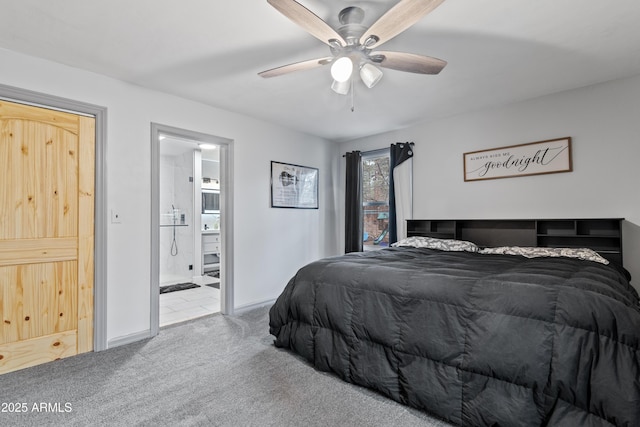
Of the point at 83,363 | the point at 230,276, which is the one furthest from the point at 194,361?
the point at 230,276

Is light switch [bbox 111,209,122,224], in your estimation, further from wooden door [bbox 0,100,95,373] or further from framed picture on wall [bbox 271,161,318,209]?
framed picture on wall [bbox 271,161,318,209]

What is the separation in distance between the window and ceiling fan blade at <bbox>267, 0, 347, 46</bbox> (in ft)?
9.62

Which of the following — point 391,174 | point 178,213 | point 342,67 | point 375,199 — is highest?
point 342,67

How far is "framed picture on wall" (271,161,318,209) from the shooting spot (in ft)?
13.7

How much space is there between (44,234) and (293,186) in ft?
8.80

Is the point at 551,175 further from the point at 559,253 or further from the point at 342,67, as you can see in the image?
the point at 342,67

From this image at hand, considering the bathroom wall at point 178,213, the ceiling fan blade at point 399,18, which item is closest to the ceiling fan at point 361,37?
the ceiling fan blade at point 399,18

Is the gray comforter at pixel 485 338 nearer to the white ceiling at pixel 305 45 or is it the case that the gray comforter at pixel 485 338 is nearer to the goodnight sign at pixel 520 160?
the goodnight sign at pixel 520 160

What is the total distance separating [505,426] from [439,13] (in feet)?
7.42

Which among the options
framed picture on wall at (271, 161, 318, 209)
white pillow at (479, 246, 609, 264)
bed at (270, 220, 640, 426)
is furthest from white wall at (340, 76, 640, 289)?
framed picture on wall at (271, 161, 318, 209)

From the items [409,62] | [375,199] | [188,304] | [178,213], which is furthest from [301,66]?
[178,213]

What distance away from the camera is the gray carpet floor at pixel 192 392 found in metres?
1.72

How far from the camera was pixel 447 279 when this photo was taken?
183cm

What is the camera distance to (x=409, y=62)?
80.9 inches
